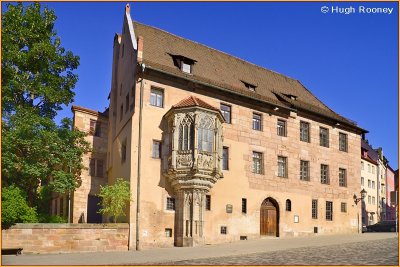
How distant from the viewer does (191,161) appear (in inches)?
1017

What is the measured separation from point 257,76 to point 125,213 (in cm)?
1502

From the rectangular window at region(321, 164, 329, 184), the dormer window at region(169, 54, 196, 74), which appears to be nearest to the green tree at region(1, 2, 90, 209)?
the dormer window at region(169, 54, 196, 74)

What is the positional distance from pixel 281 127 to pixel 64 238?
16200 millimetres

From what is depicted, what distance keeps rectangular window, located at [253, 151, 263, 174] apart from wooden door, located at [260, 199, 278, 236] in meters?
1.98

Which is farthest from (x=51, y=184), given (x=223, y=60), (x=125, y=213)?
(x=223, y=60)

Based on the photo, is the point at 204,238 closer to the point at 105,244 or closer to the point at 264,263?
the point at 105,244

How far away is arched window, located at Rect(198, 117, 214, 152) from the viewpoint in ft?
86.1

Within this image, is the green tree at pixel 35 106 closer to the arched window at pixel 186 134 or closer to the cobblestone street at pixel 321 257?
the arched window at pixel 186 134

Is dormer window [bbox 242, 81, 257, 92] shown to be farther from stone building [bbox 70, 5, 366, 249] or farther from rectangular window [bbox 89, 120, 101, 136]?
rectangular window [bbox 89, 120, 101, 136]

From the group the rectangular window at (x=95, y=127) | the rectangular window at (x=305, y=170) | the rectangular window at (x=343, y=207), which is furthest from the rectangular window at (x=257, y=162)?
the rectangular window at (x=95, y=127)

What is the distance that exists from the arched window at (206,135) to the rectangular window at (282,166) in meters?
7.02

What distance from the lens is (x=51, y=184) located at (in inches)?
1100

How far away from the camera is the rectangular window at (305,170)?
32.9m

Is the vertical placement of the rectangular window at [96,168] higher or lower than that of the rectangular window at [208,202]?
higher
